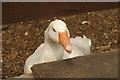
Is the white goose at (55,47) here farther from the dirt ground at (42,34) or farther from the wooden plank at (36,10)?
the wooden plank at (36,10)

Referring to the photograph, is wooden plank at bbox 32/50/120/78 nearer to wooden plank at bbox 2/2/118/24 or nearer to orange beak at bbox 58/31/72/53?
orange beak at bbox 58/31/72/53

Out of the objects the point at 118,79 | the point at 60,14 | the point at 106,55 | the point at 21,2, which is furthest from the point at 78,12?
the point at 118,79

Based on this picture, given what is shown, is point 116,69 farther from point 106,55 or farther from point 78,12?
point 78,12

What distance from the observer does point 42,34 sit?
2.74 meters

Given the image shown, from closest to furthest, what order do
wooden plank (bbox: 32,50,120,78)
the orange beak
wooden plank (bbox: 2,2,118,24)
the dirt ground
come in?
wooden plank (bbox: 32,50,120,78) → the orange beak → the dirt ground → wooden plank (bbox: 2,2,118,24)

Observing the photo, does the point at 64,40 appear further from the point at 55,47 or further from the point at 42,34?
the point at 42,34

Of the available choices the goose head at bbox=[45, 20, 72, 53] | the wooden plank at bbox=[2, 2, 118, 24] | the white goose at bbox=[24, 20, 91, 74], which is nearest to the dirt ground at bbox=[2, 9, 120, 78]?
the wooden plank at bbox=[2, 2, 118, 24]

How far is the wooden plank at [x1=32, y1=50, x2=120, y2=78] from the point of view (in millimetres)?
1216

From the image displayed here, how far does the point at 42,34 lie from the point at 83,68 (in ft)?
4.98

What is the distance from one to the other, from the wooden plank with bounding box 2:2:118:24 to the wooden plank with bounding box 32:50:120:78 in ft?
5.17

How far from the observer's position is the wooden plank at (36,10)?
110 inches

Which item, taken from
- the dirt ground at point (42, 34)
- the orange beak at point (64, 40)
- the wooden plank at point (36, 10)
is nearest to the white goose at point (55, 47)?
the orange beak at point (64, 40)

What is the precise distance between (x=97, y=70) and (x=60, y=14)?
1.72 m

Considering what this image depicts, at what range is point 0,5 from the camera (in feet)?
9.13
